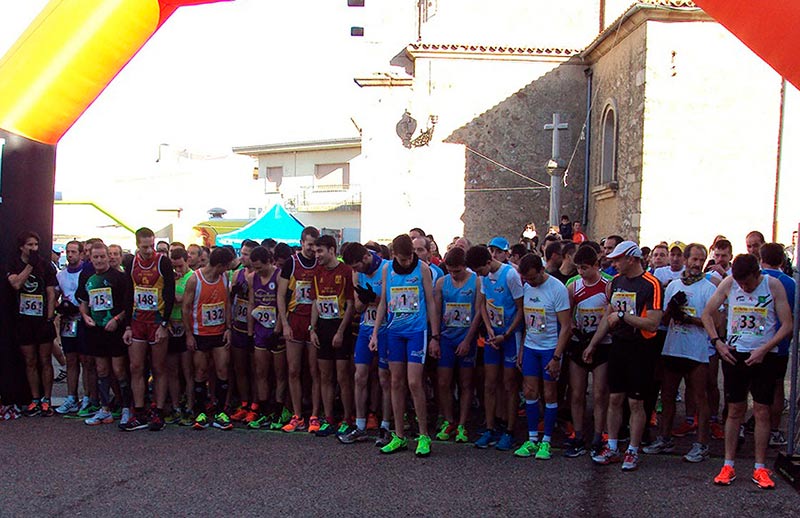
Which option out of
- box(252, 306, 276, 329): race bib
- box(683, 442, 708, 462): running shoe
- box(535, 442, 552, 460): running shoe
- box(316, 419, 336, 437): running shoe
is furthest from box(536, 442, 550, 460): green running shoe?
box(252, 306, 276, 329): race bib

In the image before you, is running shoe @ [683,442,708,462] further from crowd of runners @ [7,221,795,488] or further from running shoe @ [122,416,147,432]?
running shoe @ [122,416,147,432]

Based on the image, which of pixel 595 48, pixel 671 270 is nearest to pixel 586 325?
pixel 671 270

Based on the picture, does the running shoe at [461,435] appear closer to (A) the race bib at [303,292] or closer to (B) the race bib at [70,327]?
(A) the race bib at [303,292]

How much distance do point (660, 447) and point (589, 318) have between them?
4.65 feet

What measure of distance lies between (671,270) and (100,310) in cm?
654

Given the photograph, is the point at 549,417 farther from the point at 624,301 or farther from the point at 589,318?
the point at 624,301

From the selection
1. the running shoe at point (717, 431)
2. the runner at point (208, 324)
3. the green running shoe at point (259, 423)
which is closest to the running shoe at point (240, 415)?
the runner at point (208, 324)

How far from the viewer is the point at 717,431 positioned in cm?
746

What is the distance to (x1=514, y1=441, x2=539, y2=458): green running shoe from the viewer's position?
6.73 meters

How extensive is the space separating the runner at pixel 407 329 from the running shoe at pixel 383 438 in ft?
0.43

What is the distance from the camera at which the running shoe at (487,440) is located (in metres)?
7.02

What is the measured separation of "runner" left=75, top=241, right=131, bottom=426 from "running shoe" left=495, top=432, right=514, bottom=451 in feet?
13.0

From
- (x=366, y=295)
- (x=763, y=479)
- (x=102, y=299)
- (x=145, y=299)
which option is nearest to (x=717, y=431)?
(x=763, y=479)

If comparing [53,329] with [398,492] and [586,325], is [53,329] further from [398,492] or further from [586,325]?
[586,325]
